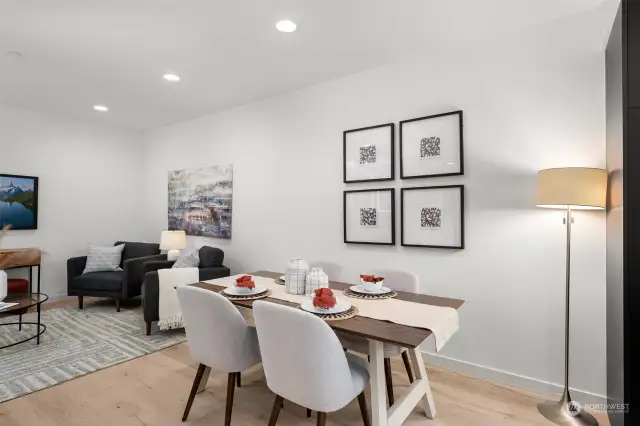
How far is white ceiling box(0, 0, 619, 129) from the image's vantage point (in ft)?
7.41

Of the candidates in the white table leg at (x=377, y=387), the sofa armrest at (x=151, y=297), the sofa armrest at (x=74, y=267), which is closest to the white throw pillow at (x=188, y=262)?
the sofa armrest at (x=151, y=297)

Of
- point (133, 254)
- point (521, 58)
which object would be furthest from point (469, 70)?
point (133, 254)

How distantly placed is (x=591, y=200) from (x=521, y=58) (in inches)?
46.1

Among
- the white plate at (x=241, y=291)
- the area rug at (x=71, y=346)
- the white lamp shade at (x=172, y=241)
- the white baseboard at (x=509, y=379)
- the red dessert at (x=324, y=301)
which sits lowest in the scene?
the area rug at (x=71, y=346)

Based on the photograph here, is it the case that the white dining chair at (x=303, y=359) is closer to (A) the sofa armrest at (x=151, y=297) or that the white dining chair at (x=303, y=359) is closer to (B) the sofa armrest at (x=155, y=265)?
(A) the sofa armrest at (x=151, y=297)

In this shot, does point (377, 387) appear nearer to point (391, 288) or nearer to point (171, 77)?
point (391, 288)

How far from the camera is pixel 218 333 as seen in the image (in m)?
1.87

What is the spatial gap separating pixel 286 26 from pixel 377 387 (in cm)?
240

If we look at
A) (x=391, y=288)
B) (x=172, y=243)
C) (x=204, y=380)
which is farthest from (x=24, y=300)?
(x=391, y=288)

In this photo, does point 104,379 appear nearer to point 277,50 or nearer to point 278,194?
point 278,194

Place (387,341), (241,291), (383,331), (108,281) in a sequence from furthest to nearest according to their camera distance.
Result: (108,281), (241,291), (383,331), (387,341)

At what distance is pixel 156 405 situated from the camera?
89.8 inches

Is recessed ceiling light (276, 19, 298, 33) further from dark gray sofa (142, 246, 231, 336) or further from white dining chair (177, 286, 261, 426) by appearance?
dark gray sofa (142, 246, 231, 336)

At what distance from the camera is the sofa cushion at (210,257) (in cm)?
398
